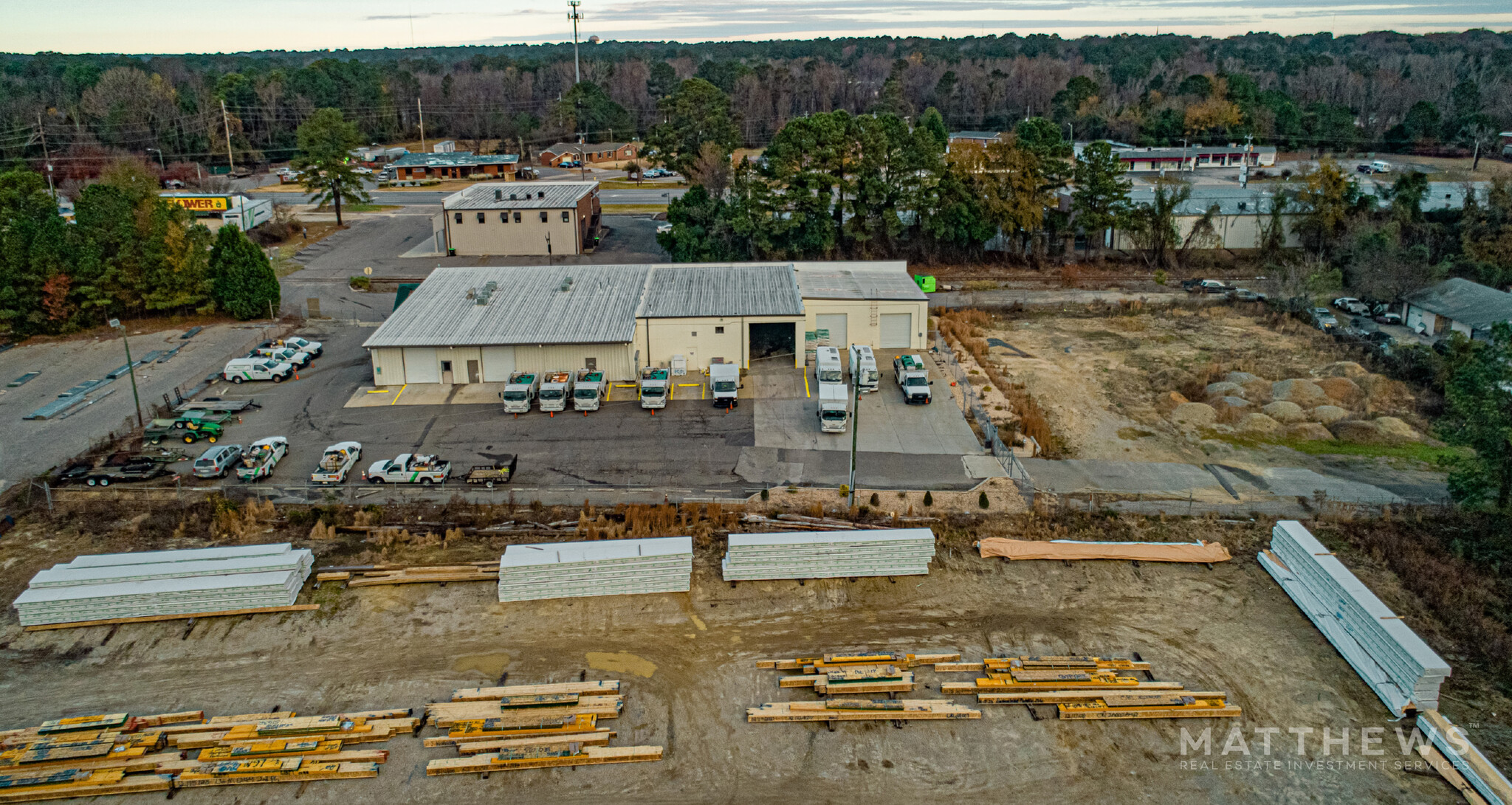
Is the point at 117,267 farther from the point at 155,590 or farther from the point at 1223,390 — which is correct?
the point at 1223,390

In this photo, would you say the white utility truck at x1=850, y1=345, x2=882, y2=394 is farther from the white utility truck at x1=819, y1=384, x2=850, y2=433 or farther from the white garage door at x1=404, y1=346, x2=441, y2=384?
the white garage door at x1=404, y1=346, x2=441, y2=384

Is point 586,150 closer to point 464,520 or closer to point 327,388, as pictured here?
point 327,388

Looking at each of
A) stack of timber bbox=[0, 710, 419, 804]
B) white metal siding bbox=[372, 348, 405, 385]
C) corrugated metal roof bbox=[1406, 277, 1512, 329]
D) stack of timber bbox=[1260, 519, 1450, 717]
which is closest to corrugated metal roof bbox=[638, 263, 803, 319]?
white metal siding bbox=[372, 348, 405, 385]

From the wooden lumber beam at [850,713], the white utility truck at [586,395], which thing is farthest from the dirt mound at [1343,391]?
the white utility truck at [586,395]

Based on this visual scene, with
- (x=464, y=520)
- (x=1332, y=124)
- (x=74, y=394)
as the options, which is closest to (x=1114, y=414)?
(x=464, y=520)

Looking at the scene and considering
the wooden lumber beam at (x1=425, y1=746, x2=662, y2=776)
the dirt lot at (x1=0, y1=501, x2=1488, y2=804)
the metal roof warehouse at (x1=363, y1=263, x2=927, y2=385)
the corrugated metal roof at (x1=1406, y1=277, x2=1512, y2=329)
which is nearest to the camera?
the dirt lot at (x1=0, y1=501, x2=1488, y2=804)

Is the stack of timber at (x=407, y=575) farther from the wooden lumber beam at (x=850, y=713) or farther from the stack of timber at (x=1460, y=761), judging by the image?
the stack of timber at (x=1460, y=761)

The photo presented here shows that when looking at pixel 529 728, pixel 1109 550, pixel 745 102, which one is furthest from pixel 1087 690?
pixel 745 102
